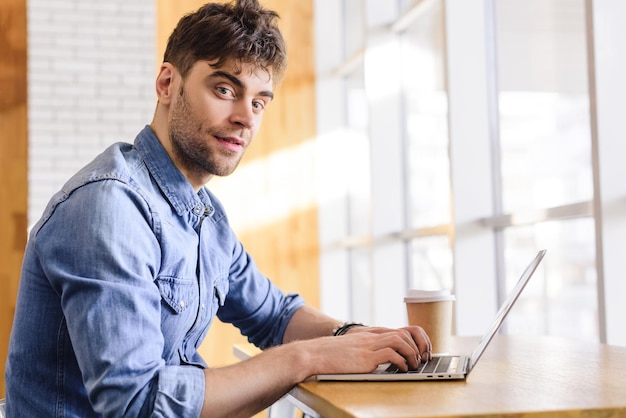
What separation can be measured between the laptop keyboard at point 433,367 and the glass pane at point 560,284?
1434 mm

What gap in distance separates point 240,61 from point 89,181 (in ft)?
1.49

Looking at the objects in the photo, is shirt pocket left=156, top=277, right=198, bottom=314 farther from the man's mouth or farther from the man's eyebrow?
the man's eyebrow

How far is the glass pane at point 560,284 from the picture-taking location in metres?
2.83

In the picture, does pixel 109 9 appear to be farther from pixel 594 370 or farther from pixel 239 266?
pixel 594 370

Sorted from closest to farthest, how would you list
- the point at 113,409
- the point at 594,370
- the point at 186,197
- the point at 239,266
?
the point at 113,409 → the point at 594,370 → the point at 186,197 → the point at 239,266

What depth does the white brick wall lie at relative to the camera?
17.1 ft

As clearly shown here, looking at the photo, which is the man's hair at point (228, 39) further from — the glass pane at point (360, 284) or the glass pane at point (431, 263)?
the glass pane at point (360, 284)

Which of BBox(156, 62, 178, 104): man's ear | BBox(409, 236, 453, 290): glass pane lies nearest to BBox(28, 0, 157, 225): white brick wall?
BBox(409, 236, 453, 290): glass pane

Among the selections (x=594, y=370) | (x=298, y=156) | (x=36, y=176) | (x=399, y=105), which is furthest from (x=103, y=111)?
(x=594, y=370)

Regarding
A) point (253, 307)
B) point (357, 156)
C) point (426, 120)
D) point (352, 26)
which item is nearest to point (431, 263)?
point (426, 120)

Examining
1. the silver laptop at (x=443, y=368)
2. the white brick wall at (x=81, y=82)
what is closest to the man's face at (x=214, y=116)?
the silver laptop at (x=443, y=368)

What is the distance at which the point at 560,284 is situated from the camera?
3.02 metres

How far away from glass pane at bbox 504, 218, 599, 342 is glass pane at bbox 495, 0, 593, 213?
117mm

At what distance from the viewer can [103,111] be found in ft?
17.4
